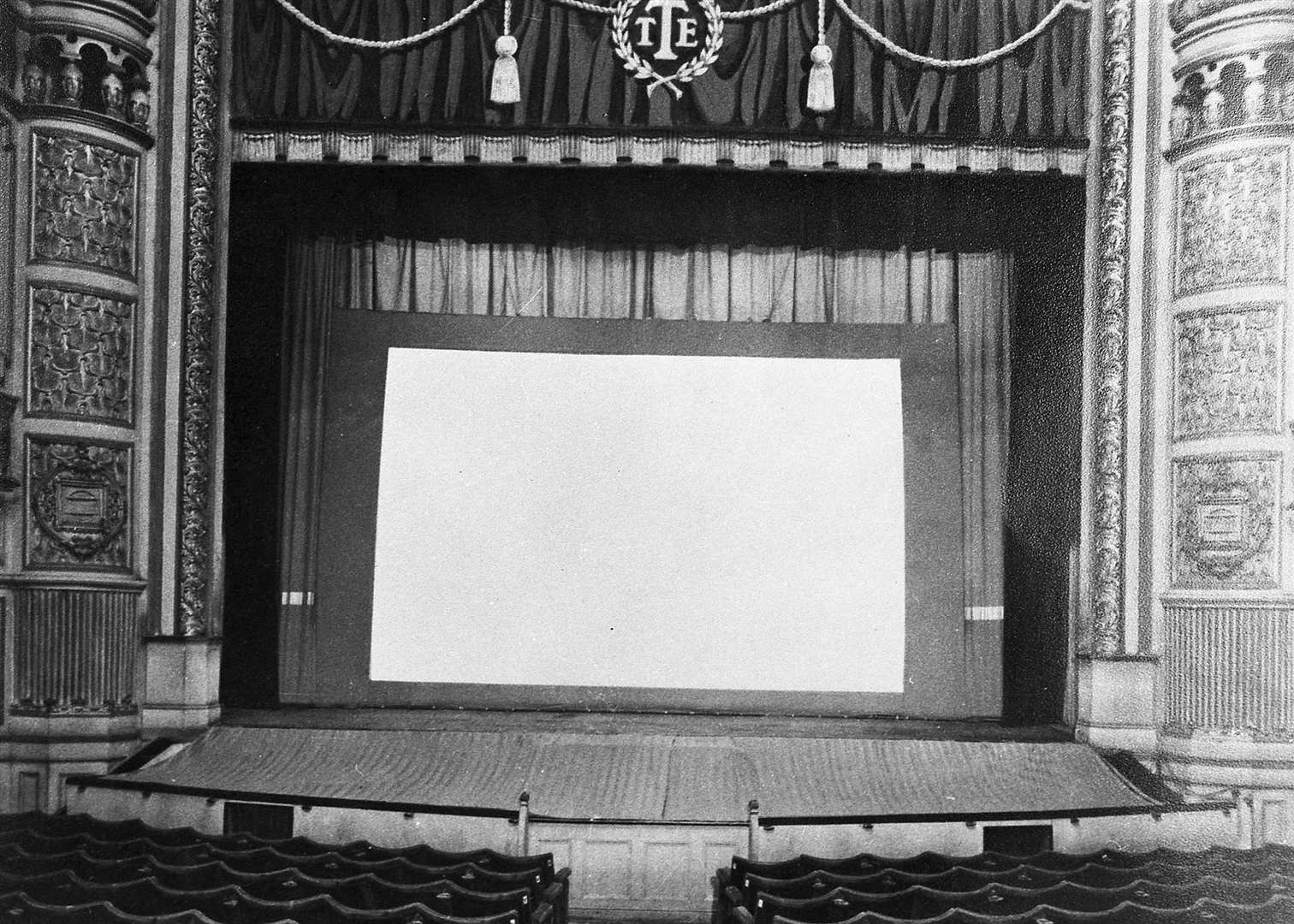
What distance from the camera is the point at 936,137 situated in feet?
18.6

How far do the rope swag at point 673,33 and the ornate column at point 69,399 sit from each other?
3.23 ft

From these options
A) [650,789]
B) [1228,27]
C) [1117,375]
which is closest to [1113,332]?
[1117,375]

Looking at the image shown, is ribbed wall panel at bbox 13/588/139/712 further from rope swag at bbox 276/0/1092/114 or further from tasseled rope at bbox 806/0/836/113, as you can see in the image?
tasseled rope at bbox 806/0/836/113

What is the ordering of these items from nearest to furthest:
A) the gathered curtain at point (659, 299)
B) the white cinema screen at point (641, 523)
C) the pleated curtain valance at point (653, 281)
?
the white cinema screen at point (641, 523)
the gathered curtain at point (659, 299)
the pleated curtain valance at point (653, 281)

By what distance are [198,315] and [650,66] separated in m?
2.41

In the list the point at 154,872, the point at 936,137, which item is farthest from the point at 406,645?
the point at 936,137

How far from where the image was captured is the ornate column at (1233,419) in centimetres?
532

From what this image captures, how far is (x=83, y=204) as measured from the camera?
18.2 ft

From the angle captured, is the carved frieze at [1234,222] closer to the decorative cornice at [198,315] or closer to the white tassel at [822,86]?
the white tassel at [822,86]

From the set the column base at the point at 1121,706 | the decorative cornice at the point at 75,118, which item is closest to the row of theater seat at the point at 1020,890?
the column base at the point at 1121,706

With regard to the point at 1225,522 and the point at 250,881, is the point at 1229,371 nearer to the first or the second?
the point at 1225,522

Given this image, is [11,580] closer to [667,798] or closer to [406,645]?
[406,645]

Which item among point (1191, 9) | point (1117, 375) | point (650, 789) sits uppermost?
point (1191, 9)

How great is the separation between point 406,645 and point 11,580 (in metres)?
1.84
